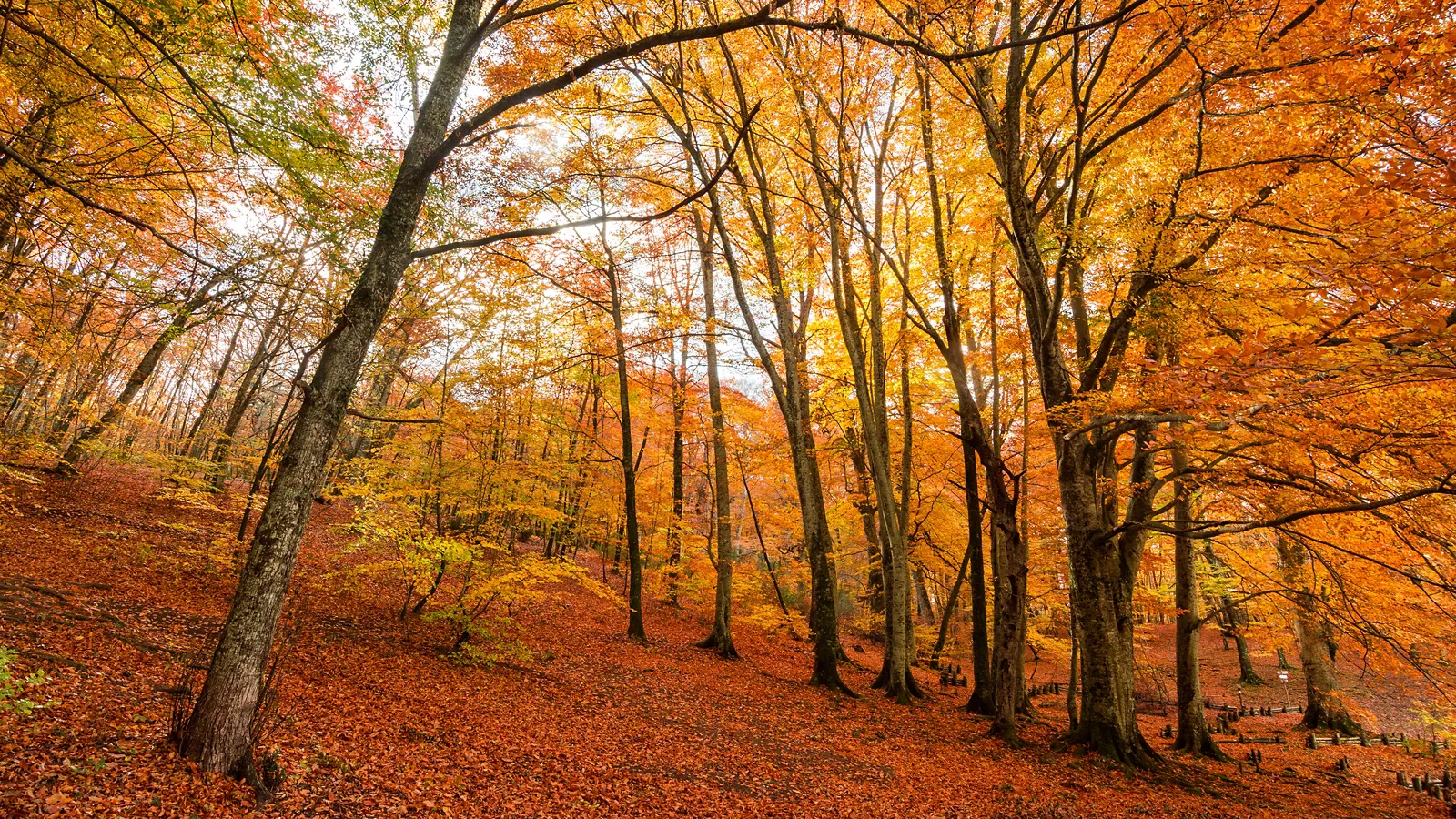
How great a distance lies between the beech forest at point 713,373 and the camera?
4.52m

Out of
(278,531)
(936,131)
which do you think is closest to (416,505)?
(278,531)

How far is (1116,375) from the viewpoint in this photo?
9086mm

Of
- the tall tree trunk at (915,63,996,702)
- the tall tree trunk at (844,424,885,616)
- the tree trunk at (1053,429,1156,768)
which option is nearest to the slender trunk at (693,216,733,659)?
the tall tree trunk at (844,424,885,616)

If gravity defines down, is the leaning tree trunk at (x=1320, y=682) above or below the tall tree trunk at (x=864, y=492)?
below

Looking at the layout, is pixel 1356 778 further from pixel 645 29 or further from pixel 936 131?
pixel 645 29

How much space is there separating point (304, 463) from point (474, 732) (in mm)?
3680

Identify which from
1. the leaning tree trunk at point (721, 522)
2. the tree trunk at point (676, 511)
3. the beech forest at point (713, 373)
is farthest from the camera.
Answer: the tree trunk at point (676, 511)

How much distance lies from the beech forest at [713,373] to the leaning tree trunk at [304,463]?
0.02 m

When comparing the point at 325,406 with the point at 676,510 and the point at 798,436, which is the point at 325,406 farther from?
the point at 676,510

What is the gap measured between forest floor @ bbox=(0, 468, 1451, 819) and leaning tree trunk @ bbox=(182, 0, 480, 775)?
276 millimetres

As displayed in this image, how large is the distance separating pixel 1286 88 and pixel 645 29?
8893 millimetres

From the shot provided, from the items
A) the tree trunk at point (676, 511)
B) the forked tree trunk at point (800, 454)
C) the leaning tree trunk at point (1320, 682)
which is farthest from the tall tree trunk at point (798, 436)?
the leaning tree trunk at point (1320, 682)

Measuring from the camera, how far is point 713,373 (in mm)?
13914

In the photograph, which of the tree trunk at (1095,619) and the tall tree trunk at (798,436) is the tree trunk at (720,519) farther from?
the tree trunk at (1095,619)
